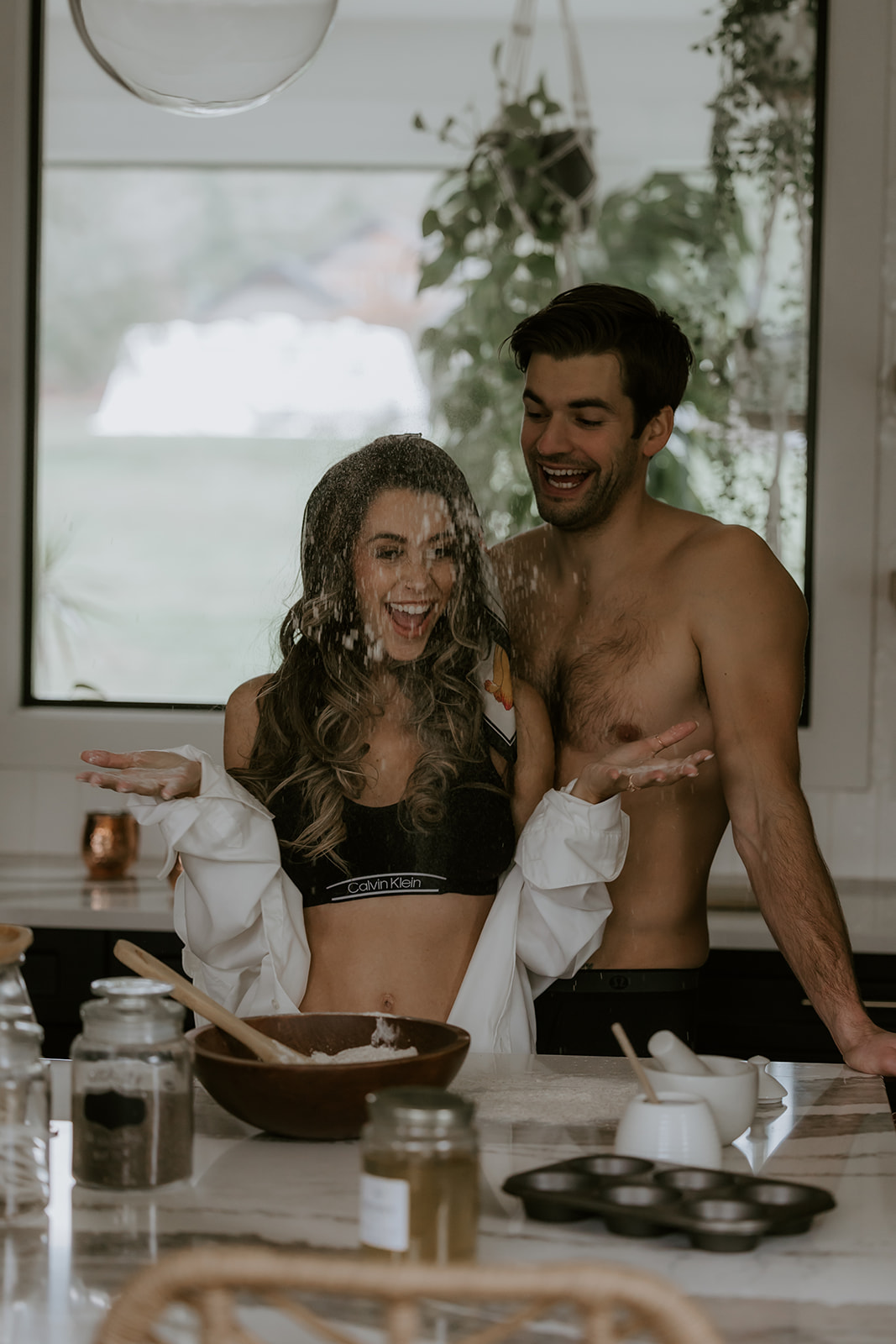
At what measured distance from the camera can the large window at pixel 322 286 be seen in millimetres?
2791

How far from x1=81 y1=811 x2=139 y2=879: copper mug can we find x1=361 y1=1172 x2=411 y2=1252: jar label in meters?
1.89

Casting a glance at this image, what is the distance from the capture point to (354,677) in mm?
1883

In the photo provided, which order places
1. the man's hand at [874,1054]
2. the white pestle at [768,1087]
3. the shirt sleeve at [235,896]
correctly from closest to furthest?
1. the white pestle at [768,1087]
2. the man's hand at [874,1054]
3. the shirt sleeve at [235,896]

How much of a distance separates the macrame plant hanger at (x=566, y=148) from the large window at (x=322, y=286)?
0.02 m

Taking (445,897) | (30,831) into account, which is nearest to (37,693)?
(30,831)

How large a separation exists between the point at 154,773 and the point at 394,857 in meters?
0.32

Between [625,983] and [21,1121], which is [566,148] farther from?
[21,1121]

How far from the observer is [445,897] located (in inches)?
71.0

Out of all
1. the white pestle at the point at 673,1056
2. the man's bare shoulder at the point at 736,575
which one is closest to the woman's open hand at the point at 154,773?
the white pestle at the point at 673,1056

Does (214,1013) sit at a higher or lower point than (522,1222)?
higher

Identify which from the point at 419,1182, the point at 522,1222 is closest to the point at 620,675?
the point at 522,1222

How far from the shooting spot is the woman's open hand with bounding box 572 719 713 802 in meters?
1.55

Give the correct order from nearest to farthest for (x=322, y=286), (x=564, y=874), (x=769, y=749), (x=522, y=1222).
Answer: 1. (x=522, y=1222)
2. (x=564, y=874)
3. (x=769, y=749)
4. (x=322, y=286)

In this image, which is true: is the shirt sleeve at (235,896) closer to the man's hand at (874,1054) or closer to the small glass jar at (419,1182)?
the man's hand at (874,1054)
